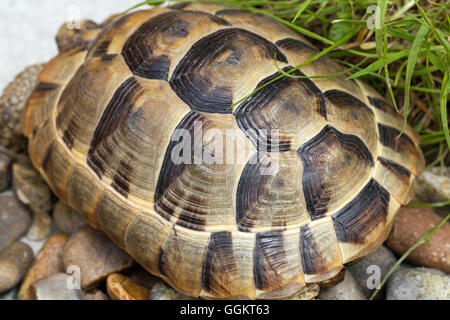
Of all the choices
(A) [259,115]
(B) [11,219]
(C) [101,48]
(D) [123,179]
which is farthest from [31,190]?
(A) [259,115]

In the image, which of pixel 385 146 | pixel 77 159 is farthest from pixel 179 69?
pixel 385 146

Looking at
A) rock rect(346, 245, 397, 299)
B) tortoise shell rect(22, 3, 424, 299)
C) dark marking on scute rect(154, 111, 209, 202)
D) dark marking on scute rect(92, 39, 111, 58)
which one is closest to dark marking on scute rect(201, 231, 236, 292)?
→ tortoise shell rect(22, 3, 424, 299)

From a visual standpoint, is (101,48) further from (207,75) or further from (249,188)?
(249,188)

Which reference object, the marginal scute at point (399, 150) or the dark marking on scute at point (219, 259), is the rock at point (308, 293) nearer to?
the dark marking on scute at point (219, 259)

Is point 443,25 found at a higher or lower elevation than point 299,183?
higher

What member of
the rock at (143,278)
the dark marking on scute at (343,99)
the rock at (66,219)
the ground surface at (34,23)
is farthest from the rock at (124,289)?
the ground surface at (34,23)
